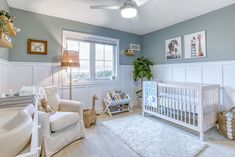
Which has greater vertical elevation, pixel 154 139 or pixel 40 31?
pixel 40 31

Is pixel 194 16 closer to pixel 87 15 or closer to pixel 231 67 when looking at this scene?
pixel 231 67

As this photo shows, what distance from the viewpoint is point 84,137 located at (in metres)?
2.28

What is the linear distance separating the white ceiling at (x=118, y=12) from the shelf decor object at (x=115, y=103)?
1866 millimetres

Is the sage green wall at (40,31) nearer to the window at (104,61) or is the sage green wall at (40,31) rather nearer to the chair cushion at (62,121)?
the window at (104,61)

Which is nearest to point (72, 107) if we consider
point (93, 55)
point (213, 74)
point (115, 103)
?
point (115, 103)

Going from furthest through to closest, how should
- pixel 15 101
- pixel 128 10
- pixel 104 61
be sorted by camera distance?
pixel 104 61
pixel 128 10
pixel 15 101

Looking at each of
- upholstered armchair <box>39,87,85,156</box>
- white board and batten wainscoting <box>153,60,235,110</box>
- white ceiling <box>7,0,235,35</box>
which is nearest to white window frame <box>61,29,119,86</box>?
white ceiling <box>7,0,235,35</box>

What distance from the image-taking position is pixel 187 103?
241 cm

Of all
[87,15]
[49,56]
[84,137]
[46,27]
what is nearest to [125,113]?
[84,137]

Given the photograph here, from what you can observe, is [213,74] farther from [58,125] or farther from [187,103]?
[58,125]

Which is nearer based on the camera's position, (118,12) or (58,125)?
(58,125)

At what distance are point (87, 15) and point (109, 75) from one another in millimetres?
1698

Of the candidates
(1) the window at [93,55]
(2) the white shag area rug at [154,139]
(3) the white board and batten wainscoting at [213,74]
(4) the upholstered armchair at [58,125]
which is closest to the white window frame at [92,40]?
(1) the window at [93,55]

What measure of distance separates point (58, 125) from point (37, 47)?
1.86m
